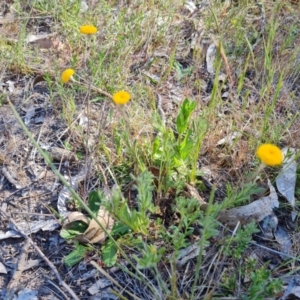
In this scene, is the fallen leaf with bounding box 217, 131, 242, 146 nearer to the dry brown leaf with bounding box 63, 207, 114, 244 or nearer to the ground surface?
the ground surface

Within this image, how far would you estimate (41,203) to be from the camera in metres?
1.58

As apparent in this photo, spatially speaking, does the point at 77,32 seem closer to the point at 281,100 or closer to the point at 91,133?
the point at 91,133

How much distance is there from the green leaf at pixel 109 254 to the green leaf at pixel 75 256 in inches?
2.3

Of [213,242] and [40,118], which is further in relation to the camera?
[40,118]

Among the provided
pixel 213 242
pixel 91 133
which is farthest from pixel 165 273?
pixel 91 133

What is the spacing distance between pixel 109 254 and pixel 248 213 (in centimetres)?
50

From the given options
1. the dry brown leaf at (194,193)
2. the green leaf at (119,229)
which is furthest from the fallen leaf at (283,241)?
the green leaf at (119,229)

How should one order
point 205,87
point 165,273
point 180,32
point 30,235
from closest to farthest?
point 165,273 < point 30,235 < point 205,87 < point 180,32

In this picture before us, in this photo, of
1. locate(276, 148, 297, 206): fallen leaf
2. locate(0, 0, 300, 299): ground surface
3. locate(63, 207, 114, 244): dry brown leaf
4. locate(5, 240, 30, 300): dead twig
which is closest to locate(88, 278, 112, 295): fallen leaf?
locate(0, 0, 300, 299): ground surface

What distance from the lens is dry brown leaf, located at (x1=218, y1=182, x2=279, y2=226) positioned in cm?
146

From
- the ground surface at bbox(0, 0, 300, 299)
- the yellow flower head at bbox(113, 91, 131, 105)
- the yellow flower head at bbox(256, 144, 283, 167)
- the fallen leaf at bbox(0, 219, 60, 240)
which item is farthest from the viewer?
the fallen leaf at bbox(0, 219, 60, 240)

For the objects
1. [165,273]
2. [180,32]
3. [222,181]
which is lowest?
[165,273]

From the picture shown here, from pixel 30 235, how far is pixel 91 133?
1.72 feet

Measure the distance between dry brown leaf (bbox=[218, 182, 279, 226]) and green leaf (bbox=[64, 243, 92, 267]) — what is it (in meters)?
0.48
